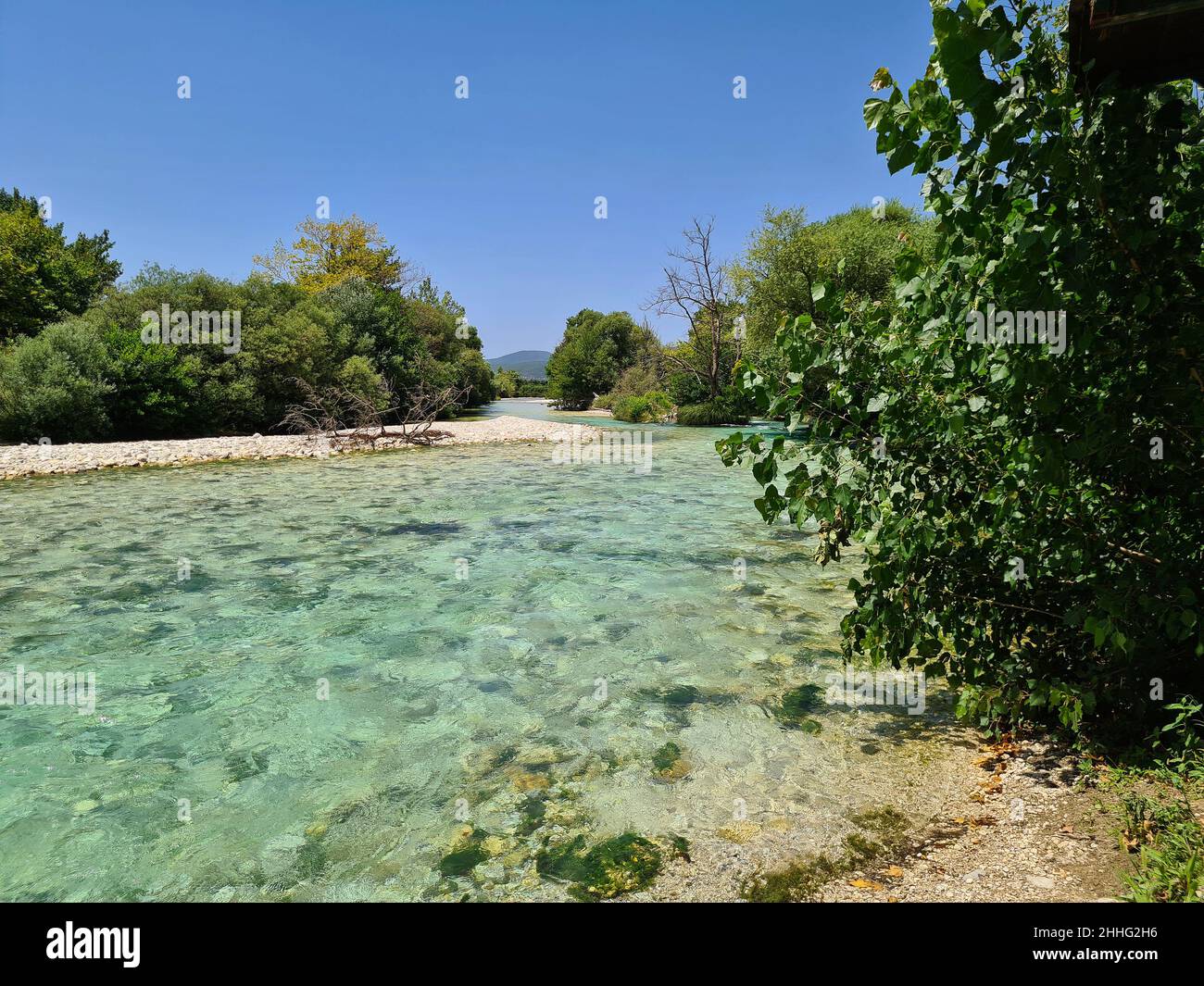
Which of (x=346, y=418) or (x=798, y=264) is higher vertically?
(x=798, y=264)

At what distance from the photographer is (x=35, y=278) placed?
3108 centimetres

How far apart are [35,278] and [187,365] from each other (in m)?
15.2

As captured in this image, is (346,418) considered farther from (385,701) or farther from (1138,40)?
(1138,40)

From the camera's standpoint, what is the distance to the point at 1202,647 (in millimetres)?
2705

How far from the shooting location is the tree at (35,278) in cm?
2894

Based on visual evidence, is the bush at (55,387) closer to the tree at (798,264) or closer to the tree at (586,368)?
the tree at (798,264)

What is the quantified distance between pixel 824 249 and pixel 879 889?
3678 centimetres

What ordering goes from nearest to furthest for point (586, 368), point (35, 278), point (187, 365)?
point (187, 365) < point (35, 278) < point (586, 368)

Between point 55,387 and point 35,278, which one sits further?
point 35,278

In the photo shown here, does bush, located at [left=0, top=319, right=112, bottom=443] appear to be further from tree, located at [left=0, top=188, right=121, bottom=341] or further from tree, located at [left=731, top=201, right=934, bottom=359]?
tree, located at [left=731, top=201, right=934, bottom=359]

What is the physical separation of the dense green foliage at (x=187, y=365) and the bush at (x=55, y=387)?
3 cm

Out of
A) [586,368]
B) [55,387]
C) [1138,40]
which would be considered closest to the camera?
[1138,40]

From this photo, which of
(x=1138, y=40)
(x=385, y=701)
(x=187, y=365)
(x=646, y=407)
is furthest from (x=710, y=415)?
(x=1138, y=40)
